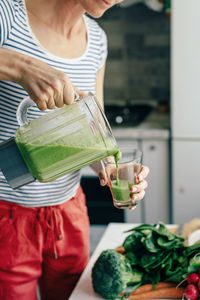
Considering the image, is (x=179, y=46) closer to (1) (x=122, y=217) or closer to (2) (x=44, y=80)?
(1) (x=122, y=217)

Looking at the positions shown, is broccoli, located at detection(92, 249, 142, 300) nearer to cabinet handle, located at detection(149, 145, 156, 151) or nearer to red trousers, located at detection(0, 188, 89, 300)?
red trousers, located at detection(0, 188, 89, 300)

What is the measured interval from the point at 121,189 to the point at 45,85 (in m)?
0.36

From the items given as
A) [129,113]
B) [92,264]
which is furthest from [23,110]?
[129,113]

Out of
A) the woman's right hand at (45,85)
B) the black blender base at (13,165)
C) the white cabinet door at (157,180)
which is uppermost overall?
the woman's right hand at (45,85)

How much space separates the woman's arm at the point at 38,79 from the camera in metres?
0.92

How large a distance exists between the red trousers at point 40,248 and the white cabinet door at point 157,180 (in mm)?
1356

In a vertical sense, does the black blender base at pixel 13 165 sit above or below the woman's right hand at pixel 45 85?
below

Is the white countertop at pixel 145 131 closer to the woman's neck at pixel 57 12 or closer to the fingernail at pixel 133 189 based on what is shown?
the woman's neck at pixel 57 12

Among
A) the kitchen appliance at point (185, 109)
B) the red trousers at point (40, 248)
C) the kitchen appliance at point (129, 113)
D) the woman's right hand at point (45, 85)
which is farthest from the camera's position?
the kitchen appliance at point (129, 113)

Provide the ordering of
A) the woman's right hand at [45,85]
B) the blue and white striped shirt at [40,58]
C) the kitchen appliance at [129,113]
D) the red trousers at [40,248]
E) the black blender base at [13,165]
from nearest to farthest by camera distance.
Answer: the woman's right hand at [45,85] → the black blender base at [13,165] → the blue and white striped shirt at [40,58] → the red trousers at [40,248] → the kitchen appliance at [129,113]

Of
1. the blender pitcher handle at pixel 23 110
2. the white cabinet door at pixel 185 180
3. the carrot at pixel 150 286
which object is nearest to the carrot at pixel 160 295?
the carrot at pixel 150 286

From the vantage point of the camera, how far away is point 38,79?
936mm

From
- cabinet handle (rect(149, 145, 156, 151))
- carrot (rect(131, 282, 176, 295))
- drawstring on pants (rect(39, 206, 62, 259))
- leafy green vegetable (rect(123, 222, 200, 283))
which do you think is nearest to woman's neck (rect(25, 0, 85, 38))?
drawstring on pants (rect(39, 206, 62, 259))

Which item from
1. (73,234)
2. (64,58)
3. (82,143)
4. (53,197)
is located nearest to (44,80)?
(82,143)
